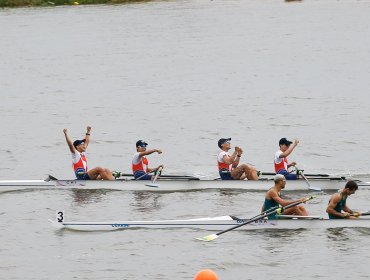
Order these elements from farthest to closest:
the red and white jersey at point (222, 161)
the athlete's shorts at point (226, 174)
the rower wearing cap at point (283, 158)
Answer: the athlete's shorts at point (226, 174) → the red and white jersey at point (222, 161) → the rower wearing cap at point (283, 158)

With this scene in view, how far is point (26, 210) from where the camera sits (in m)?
26.1

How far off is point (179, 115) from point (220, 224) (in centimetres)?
1976

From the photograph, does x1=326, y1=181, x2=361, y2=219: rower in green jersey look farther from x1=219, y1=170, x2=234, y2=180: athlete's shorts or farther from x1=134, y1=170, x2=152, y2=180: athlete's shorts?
x1=134, y1=170, x2=152, y2=180: athlete's shorts

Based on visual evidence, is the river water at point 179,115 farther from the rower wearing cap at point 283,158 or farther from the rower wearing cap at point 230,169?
the rower wearing cap at point 283,158

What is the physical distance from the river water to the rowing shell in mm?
194

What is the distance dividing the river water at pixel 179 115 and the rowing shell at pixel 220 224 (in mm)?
194

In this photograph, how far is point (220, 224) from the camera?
22.7 meters

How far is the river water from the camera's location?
71.3 feet

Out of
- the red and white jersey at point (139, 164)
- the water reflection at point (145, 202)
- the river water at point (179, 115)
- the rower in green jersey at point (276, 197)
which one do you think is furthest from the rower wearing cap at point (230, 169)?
the rower in green jersey at point (276, 197)

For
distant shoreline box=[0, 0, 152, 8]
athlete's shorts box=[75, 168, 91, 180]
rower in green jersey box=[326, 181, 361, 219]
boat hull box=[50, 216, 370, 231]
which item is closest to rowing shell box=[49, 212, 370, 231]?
boat hull box=[50, 216, 370, 231]

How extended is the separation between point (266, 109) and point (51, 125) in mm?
9786

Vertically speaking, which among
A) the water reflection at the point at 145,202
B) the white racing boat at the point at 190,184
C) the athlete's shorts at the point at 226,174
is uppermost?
the athlete's shorts at the point at 226,174

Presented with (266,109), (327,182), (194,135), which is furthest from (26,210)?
(266,109)

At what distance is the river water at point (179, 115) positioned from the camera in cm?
2172
